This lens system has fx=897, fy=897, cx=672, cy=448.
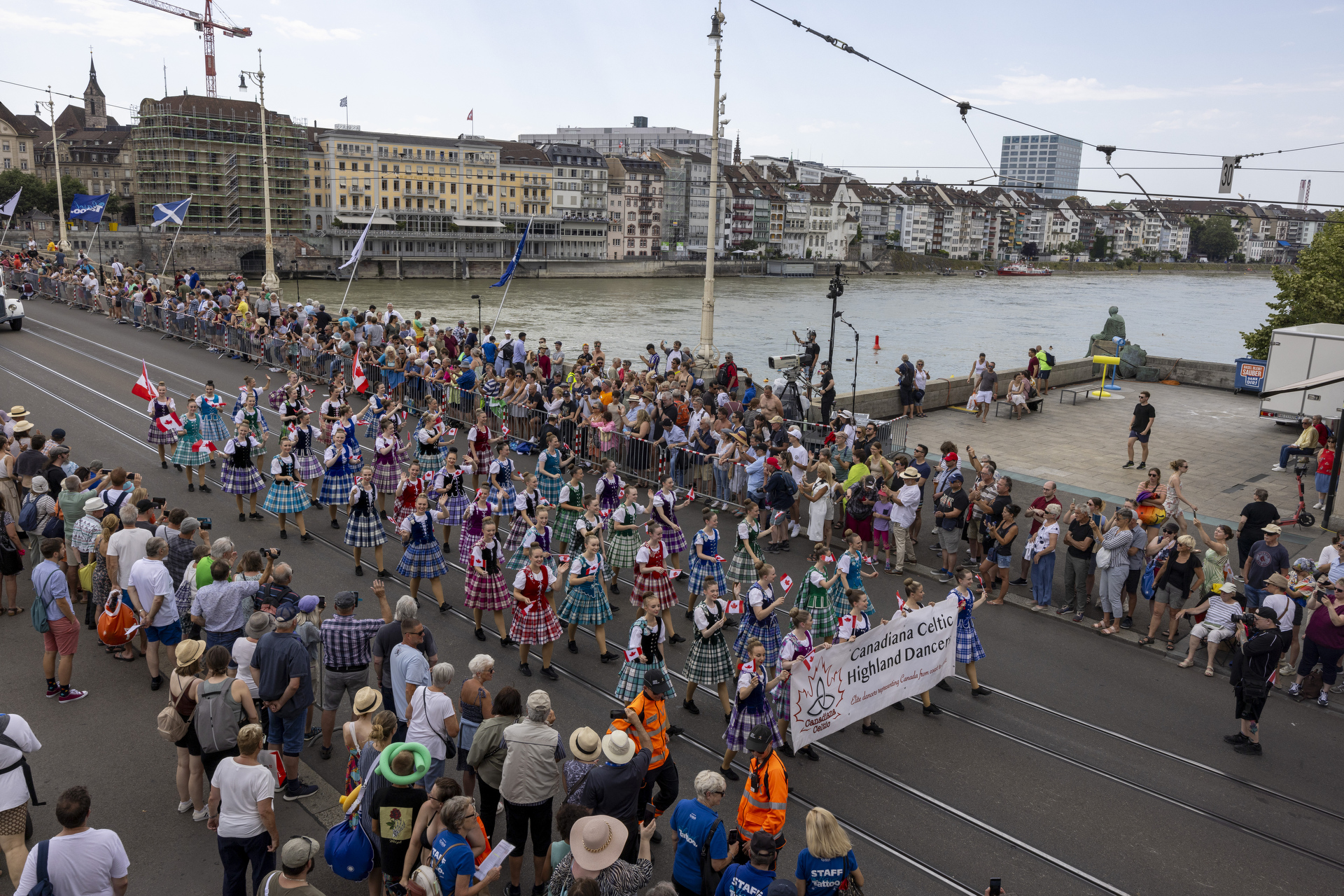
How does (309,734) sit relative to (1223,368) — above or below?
below

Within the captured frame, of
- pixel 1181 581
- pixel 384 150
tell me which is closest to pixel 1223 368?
pixel 1181 581

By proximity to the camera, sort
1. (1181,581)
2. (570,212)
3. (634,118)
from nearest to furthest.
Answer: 1. (1181,581)
2. (570,212)
3. (634,118)

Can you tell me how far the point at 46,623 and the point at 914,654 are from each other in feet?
26.7

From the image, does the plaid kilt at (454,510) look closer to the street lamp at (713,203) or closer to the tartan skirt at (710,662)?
the tartan skirt at (710,662)

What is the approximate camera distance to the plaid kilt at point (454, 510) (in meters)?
12.7

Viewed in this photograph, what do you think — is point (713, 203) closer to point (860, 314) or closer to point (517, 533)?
point (517, 533)

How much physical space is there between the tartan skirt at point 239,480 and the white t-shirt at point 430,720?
27.8 feet

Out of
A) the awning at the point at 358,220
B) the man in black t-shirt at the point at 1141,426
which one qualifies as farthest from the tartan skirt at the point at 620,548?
the awning at the point at 358,220

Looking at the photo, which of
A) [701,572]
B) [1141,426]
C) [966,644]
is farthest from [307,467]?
[1141,426]

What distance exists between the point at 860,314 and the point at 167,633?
219ft

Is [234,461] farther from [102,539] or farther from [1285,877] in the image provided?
[1285,877]

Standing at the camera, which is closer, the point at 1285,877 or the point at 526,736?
the point at 526,736

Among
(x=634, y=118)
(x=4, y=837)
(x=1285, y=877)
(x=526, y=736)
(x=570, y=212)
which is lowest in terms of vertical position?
(x=1285, y=877)

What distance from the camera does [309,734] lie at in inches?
318
